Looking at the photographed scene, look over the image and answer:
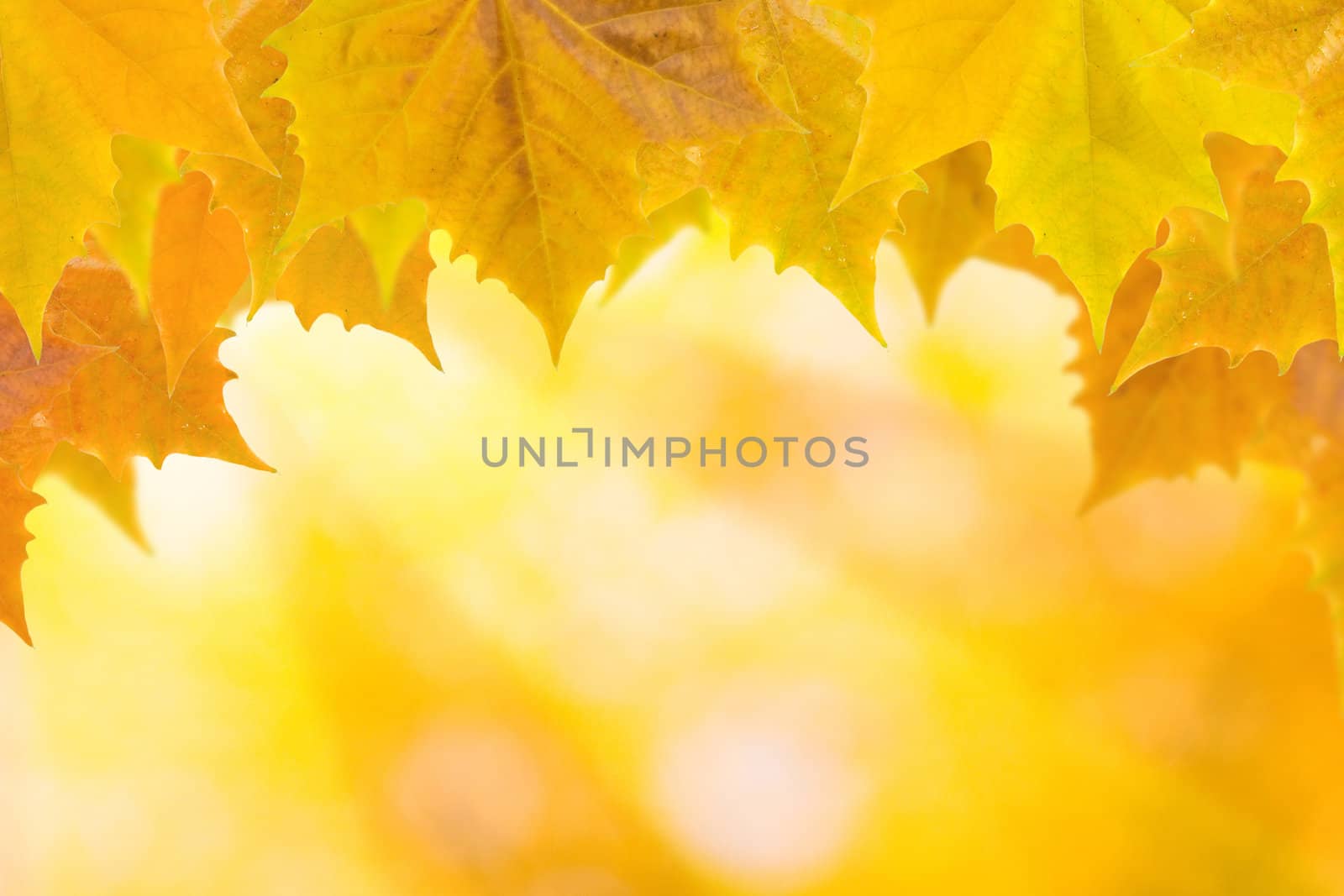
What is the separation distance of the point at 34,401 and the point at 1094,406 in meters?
0.84

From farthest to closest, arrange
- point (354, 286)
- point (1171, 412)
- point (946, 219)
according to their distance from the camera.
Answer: point (1171, 412) → point (946, 219) → point (354, 286)

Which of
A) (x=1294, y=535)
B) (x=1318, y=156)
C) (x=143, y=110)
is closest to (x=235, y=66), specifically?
(x=143, y=110)

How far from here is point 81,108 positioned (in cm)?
50

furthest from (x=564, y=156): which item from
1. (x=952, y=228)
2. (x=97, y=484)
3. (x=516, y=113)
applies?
(x=97, y=484)

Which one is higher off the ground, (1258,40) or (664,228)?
(664,228)

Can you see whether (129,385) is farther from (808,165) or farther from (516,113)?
(808,165)

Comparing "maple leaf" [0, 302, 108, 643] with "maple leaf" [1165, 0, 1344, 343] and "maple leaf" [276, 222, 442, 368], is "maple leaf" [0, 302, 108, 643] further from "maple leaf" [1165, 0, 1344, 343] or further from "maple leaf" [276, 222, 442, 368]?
"maple leaf" [1165, 0, 1344, 343]

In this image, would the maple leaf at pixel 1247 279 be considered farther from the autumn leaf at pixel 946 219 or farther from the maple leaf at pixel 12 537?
the maple leaf at pixel 12 537

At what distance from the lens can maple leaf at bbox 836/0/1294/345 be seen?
1.70 ft

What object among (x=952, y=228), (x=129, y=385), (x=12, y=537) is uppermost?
(x=952, y=228)

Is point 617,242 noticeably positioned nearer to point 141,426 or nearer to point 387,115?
point 387,115

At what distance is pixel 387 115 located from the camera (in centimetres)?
55

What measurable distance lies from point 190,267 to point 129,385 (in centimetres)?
9

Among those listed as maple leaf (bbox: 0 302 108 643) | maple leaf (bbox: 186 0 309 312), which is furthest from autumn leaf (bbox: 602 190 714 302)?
maple leaf (bbox: 0 302 108 643)
